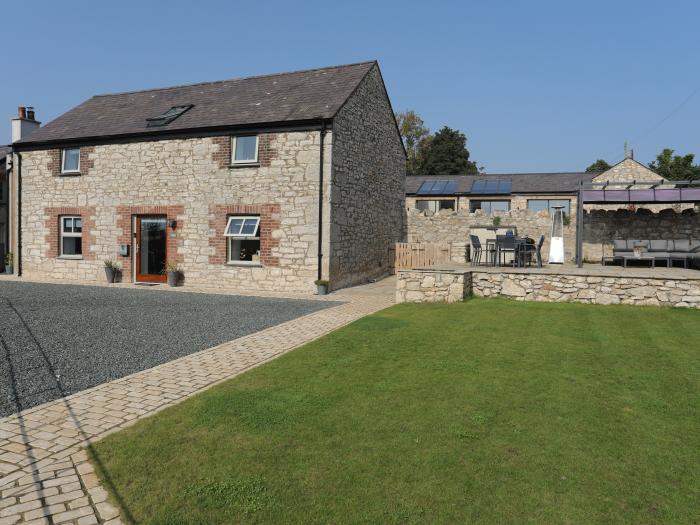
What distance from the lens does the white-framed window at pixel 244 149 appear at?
601 inches

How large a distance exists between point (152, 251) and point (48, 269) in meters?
4.63

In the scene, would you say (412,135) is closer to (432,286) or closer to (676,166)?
(676,166)

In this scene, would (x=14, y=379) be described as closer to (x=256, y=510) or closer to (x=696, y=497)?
(x=256, y=510)

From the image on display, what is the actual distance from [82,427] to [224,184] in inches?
468

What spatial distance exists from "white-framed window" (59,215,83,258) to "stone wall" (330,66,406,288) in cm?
957

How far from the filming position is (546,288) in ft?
39.1

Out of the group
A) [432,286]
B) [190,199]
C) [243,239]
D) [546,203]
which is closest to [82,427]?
[432,286]

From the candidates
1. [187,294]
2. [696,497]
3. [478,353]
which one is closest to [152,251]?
[187,294]

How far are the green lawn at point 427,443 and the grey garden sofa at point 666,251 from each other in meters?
9.10

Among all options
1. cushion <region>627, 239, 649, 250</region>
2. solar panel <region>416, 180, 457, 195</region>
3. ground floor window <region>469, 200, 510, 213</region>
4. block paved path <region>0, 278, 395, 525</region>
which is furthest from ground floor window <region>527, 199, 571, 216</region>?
block paved path <region>0, 278, 395, 525</region>

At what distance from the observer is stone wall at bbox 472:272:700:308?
10867 mm

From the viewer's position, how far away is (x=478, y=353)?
7.00 m

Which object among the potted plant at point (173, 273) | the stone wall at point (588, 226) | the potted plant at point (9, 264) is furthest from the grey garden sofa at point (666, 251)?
the potted plant at point (9, 264)

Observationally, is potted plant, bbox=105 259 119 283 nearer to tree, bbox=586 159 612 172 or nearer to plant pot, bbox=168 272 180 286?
plant pot, bbox=168 272 180 286
